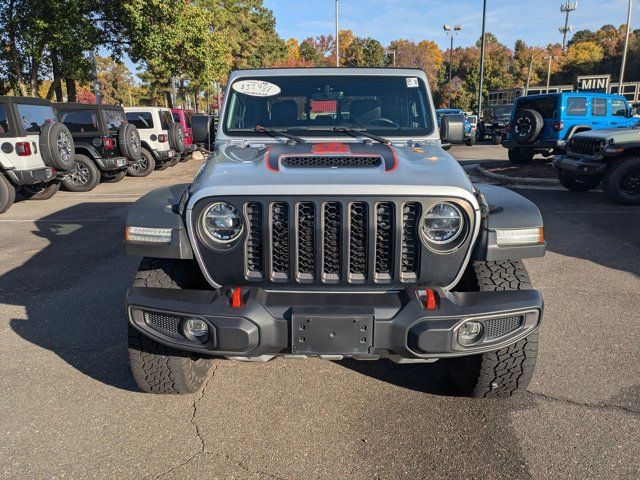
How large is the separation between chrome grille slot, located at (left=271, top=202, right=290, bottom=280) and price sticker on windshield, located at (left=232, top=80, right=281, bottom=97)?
5.50 ft

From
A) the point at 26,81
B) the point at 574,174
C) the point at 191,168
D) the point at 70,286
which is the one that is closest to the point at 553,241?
the point at 574,174

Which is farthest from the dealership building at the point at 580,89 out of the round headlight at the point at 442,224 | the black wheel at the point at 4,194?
the round headlight at the point at 442,224

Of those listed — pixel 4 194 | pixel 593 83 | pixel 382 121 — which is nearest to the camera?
pixel 382 121

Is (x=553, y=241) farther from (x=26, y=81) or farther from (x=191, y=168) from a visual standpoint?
(x=26, y=81)

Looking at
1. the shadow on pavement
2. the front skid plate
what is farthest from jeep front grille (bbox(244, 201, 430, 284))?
the shadow on pavement

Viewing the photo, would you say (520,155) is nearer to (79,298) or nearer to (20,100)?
(20,100)

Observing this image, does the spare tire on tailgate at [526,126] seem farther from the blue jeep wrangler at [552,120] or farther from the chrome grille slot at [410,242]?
the chrome grille slot at [410,242]

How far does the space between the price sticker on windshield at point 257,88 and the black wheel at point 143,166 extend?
11.3m

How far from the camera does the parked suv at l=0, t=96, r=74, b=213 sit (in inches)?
338

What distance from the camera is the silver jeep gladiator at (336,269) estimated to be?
2348 millimetres

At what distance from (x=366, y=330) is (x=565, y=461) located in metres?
1.22

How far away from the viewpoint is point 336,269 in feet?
8.43

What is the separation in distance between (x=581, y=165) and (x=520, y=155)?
5974 mm

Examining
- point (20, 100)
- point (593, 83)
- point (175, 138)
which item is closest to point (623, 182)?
point (20, 100)
